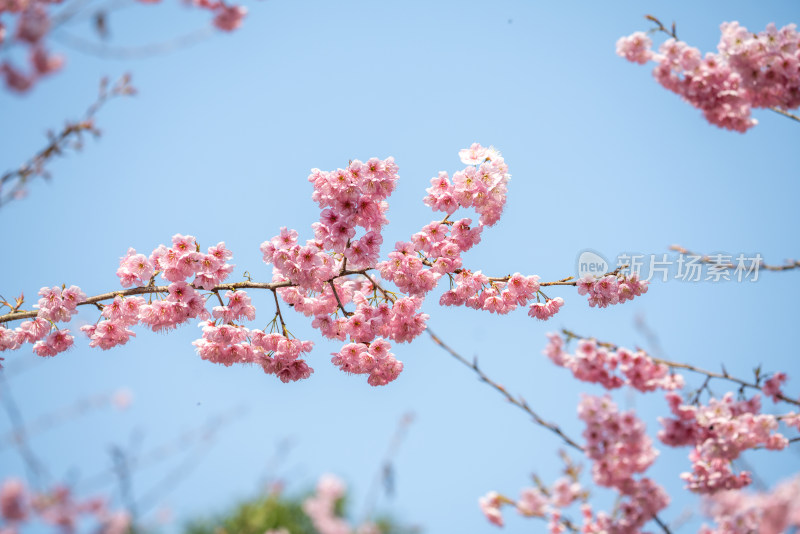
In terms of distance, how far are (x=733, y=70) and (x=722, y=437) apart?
3289mm

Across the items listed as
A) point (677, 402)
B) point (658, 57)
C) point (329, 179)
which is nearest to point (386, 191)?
point (329, 179)

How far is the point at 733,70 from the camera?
479cm

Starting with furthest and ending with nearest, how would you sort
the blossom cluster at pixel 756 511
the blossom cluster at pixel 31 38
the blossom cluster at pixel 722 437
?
the blossom cluster at pixel 722 437 → the blossom cluster at pixel 756 511 → the blossom cluster at pixel 31 38

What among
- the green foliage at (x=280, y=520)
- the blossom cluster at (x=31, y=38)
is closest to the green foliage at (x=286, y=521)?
the green foliage at (x=280, y=520)

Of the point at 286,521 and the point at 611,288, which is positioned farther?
the point at 286,521

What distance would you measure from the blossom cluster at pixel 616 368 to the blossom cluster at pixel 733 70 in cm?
259

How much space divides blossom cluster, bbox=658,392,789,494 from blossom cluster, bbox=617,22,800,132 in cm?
272

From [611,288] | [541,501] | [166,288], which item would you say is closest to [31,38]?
[166,288]

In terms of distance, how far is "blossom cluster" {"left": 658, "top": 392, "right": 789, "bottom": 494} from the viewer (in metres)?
4.89

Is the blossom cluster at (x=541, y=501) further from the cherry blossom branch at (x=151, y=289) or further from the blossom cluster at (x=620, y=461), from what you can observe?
the cherry blossom branch at (x=151, y=289)

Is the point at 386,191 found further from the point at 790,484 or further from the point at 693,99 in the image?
the point at 693,99

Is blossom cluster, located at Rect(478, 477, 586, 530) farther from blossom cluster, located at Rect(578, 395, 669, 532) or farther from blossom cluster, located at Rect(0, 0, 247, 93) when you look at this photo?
blossom cluster, located at Rect(0, 0, 247, 93)

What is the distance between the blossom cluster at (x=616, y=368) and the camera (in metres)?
5.91

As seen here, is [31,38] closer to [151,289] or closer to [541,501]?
[151,289]
